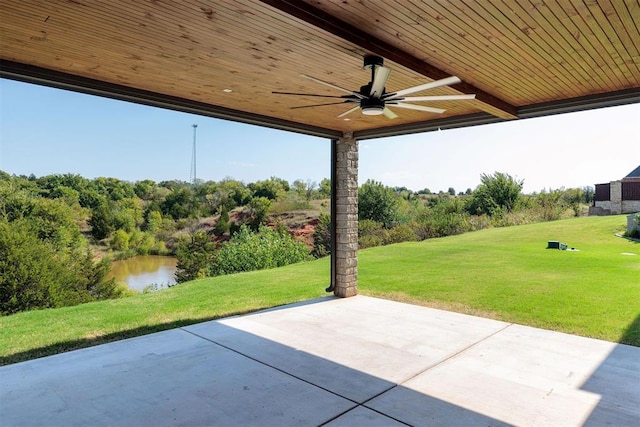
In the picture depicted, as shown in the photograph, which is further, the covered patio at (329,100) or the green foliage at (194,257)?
the green foliage at (194,257)

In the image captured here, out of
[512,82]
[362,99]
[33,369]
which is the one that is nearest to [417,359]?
[362,99]

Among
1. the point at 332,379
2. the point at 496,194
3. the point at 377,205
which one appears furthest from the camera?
the point at 496,194

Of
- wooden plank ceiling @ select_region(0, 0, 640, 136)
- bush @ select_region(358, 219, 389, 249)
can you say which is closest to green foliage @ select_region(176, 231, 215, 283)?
bush @ select_region(358, 219, 389, 249)

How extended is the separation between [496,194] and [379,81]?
48.9 feet

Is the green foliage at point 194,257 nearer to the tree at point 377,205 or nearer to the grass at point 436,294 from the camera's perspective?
the grass at point 436,294

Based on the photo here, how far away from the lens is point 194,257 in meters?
12.2

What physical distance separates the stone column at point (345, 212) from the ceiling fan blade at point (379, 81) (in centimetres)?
301

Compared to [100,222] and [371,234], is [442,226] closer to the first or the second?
[371,234]

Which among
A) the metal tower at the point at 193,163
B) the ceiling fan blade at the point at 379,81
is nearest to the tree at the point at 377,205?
the metal tower at the point at 193,163

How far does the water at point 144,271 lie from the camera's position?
11.7 m

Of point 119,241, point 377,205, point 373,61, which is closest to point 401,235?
point 377,205

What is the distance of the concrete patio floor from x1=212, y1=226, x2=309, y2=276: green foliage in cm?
578

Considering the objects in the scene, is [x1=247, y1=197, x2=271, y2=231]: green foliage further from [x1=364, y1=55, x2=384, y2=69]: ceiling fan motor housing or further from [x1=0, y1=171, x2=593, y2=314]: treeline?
[x1=364, y1=55, x2=384, y2=69]: ceiling fan motor housing

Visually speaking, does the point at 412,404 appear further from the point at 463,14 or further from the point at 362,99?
the point at 463,14
